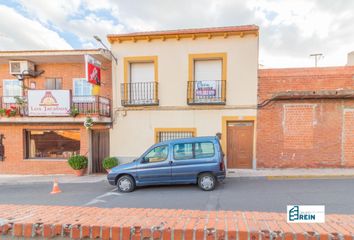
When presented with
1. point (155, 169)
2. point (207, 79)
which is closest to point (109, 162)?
point (155, 169)

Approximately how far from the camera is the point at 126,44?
34.6ft

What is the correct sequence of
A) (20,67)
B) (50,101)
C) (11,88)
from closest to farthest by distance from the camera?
(50,101) < (20,67) < (11,88)

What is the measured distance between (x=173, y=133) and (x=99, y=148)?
4155mm

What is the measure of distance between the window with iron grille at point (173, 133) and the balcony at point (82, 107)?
2.91 m

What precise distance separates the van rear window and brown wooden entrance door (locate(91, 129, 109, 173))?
5.13 metres

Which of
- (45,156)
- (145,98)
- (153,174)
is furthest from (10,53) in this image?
(153,174)

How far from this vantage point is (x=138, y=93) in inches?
417

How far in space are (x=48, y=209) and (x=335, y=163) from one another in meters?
11.5

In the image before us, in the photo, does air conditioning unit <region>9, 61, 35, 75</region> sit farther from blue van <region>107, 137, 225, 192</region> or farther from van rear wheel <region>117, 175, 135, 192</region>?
van rear wheel <region>117, 175, 135, 192</region>

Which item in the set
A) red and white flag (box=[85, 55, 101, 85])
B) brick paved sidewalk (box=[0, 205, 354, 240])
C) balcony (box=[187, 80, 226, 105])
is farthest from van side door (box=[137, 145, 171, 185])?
brick paved sidewalk (box=[0, 205, 354, 240])

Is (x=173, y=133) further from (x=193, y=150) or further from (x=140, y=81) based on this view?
(x=140, y=81)

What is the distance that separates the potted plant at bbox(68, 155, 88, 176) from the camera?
A: 33.1 feet

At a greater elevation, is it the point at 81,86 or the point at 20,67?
the point at 20,67

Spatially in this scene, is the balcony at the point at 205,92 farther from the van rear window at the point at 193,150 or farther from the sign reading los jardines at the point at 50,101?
the sign reading los jardines at the point at 50,101
